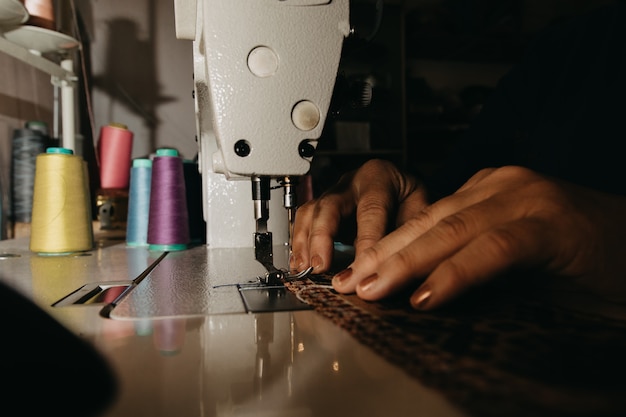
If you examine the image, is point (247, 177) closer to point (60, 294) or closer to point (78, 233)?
point (60, 294)

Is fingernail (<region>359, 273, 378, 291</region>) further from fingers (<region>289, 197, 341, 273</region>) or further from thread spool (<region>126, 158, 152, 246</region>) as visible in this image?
thread spool (<region>126, 158, 152, 246</region>)

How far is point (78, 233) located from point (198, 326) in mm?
689

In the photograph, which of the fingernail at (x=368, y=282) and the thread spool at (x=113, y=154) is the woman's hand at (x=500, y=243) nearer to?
the fingernail at (x=368, y=282)

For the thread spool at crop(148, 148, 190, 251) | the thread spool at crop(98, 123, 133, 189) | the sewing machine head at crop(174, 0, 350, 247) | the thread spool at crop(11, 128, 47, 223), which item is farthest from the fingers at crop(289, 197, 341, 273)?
the thread spool at crop(98, 123, 133, 189)

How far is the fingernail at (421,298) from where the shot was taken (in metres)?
0.40

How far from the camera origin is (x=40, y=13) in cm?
127

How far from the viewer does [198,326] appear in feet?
1.31

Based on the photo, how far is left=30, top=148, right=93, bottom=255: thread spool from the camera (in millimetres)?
918

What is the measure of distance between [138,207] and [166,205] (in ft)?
0.63

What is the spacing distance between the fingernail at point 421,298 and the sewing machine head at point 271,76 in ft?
0.80

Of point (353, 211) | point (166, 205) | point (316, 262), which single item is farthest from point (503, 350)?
point (166, 205)

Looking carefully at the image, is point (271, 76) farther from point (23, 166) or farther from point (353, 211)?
point (23, 166)

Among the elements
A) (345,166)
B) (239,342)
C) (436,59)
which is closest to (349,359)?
(239,342)

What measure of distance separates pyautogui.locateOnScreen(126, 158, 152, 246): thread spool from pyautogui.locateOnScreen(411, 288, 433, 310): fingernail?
0.89m
